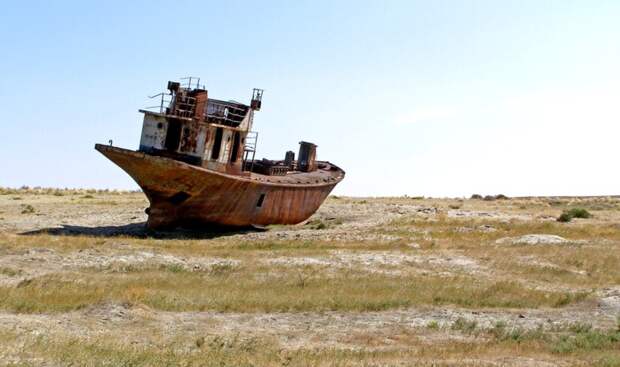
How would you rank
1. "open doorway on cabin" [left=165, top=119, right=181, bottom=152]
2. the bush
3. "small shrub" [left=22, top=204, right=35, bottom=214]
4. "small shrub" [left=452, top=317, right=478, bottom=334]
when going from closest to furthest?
"small shrub" [left=452, top=317, right=478, bottom=334] → "open doorway on cabin" [left=165, top=119, right=181, bottom=152] → "small shrub" [left=22, top=204, right=35, bottom=214] → the bush

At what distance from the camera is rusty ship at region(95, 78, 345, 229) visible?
1273 inches

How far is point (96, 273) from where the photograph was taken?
73.6 ft

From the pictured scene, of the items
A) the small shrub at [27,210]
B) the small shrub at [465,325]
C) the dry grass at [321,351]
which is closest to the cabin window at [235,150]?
the small shrub at [27,210]

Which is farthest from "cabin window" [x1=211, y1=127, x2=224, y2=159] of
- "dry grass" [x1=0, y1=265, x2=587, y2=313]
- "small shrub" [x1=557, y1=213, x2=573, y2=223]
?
"small shrub" [x1=557, y1=213, x2=573, y2=223]

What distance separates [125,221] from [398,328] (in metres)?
24.8

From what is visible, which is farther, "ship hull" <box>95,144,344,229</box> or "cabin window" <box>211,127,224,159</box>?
"cabin window" <box>211,127,224,159</box>

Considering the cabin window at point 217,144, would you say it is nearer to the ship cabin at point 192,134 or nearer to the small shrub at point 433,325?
the ship cabin at point 192,134

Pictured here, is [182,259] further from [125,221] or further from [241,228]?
[125,221]

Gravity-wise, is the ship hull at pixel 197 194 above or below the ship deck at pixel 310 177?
below

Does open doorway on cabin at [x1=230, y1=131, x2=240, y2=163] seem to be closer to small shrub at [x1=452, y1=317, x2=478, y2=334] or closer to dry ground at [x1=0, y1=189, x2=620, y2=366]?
dry ground at [x1=0, y1=189, x2=620, y2=366]

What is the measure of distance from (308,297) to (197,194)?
15.0m

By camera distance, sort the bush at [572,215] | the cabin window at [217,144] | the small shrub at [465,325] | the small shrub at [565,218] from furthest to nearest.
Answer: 1. the bush at [572,215]
2. the small shrub at [565,218]
3. the cabin window at [217,144]
4. the small shrub at [465,325]

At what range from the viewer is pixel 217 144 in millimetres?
34219

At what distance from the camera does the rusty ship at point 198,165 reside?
106 ft
